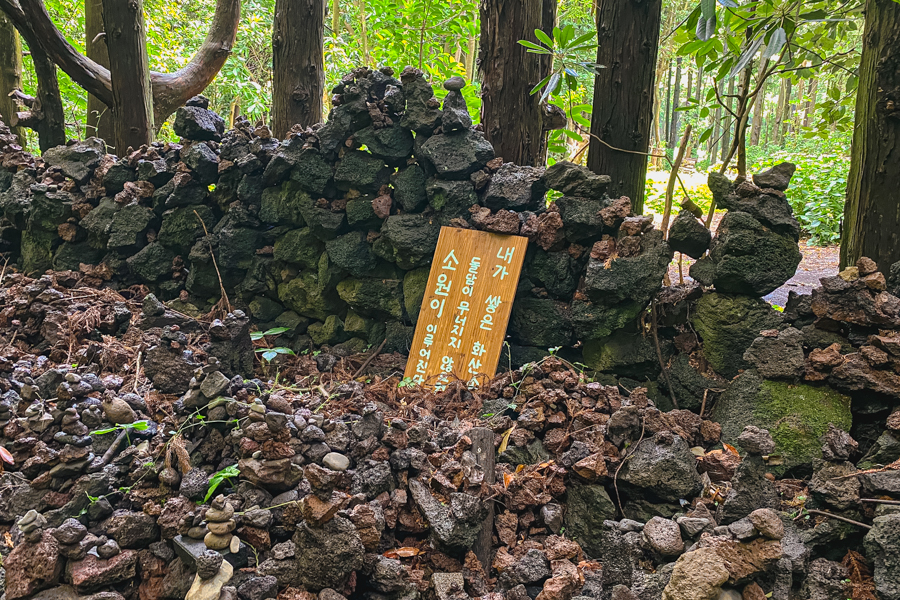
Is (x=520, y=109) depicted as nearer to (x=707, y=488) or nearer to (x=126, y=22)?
(x=707, y=488)

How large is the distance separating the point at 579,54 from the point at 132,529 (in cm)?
598

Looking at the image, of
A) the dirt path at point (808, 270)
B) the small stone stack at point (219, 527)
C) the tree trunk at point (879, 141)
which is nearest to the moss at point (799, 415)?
the tree trunk at point (879, 141)

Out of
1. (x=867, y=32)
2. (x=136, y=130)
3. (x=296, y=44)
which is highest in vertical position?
(x=296, y=44)

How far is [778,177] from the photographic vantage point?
8.94ft

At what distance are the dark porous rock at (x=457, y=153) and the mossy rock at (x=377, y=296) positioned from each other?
2.55 feet

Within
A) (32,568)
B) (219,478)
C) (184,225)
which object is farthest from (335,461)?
(184,225)

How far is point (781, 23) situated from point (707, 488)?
2.11m

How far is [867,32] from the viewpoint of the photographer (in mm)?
2855

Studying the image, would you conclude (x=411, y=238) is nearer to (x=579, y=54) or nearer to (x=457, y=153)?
(x=457, y=153)

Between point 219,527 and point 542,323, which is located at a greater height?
point 542,323

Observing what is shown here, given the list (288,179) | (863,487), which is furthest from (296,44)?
(863,487)

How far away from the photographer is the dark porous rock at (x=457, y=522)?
185cm

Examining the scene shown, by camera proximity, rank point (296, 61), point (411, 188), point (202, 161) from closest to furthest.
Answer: point (411, 188) → point (202, 161) → point (296, 61)

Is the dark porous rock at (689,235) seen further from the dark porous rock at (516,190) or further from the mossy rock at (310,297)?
the mossy rock at (310,297)
